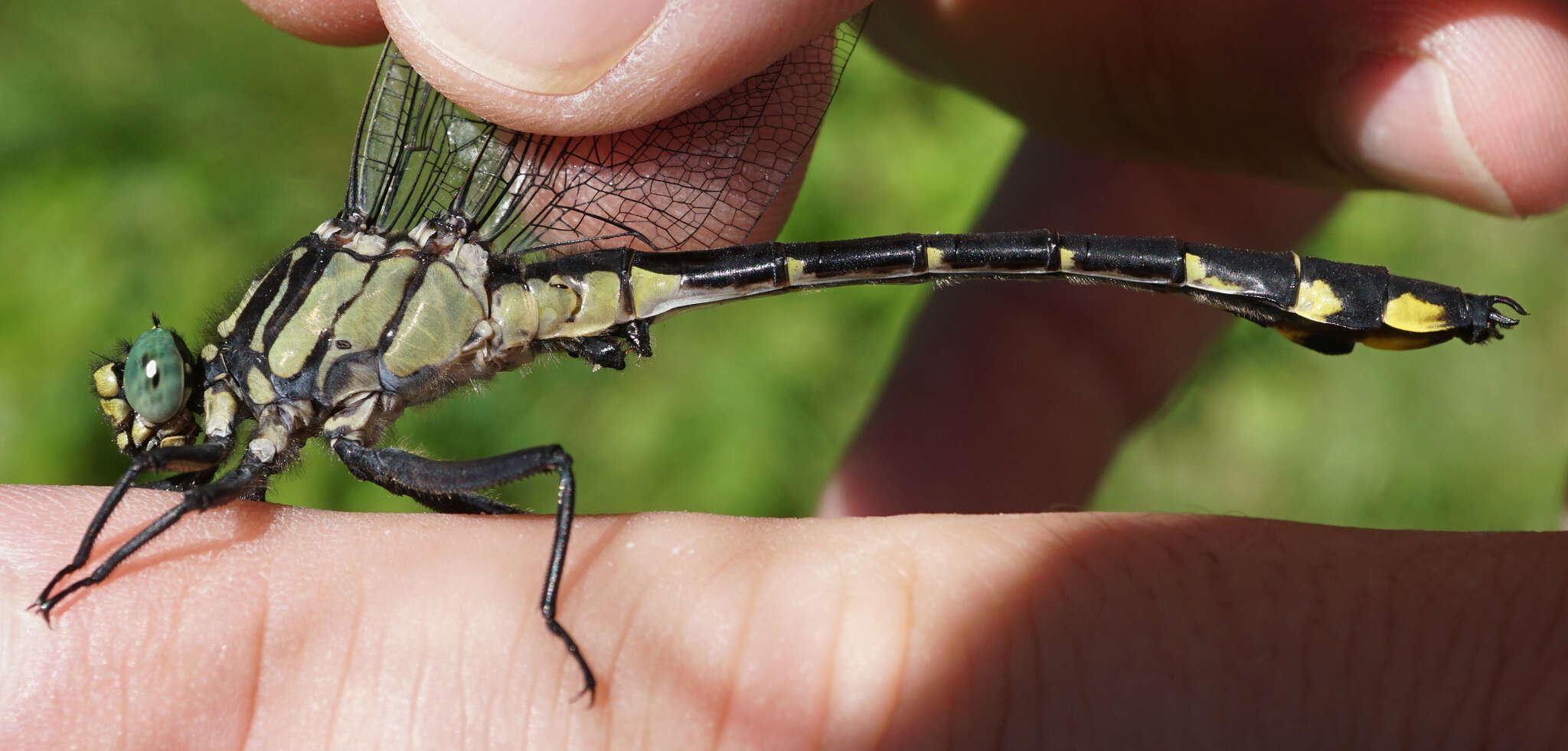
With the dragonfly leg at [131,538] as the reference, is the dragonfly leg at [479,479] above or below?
above

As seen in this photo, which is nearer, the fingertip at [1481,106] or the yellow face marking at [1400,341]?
the fingertip at [1481,106]

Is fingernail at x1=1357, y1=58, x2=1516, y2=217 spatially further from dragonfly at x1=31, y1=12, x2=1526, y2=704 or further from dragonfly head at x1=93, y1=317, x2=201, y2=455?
dragonfly head at x1=93, y1=317, x2=201, y2=455

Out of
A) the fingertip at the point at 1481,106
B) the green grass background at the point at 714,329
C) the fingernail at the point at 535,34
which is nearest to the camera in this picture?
the fingernail at the point at 535,34

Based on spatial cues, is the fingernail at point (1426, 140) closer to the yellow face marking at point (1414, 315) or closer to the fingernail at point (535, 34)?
the yellow face marking at point (1414, 315)

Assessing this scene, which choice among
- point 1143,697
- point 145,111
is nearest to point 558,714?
point 1143,697

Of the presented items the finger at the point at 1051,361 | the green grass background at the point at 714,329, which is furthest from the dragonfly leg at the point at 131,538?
the finger at the point at 1051,361

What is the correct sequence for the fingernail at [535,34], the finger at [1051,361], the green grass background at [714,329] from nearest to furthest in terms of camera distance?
1. the fingernail at [535,34]
2. the finger at [1051,361]
3. the green grass background at [714,329]

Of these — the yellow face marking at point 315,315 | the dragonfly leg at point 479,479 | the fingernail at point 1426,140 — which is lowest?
the dragonfly leg at point 479,479

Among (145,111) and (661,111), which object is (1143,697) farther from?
(145,111)
